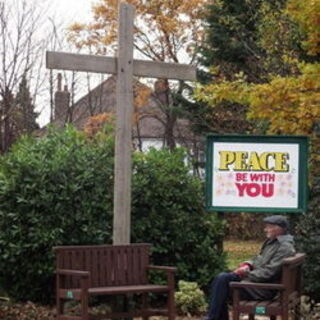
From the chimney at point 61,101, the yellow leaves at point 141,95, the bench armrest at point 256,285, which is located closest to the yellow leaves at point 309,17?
the bench armrest at point 256,285

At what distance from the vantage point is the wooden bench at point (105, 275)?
29.2 ft

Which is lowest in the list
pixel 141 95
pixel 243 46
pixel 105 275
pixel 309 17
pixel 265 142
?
pixel 105 275

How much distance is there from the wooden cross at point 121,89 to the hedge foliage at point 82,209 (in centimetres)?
228

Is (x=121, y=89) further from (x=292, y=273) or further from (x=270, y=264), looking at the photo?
(x=292, y=273)

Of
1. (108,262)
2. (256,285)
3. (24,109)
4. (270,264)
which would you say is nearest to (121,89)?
(108,262)

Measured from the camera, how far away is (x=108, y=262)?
9.51 m

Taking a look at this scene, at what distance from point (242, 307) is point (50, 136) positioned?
202 inches

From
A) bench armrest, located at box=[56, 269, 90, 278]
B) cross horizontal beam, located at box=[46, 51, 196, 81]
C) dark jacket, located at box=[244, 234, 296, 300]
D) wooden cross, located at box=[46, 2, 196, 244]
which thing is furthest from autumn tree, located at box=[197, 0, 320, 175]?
bench armrest, located at box=[56, 269, 90, 278]

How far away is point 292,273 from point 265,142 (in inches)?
61.6

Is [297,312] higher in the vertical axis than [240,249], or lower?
higher

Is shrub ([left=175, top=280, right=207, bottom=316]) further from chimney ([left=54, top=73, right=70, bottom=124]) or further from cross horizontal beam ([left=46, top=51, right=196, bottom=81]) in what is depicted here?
chimney ([left=54, top=73, right=70, bottom=124])

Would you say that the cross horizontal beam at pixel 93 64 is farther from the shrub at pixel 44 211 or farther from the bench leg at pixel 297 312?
the bench leg at pixel 297 312

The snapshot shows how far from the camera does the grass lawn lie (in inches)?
844

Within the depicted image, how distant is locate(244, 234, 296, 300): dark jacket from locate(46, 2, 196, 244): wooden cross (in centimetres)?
149
